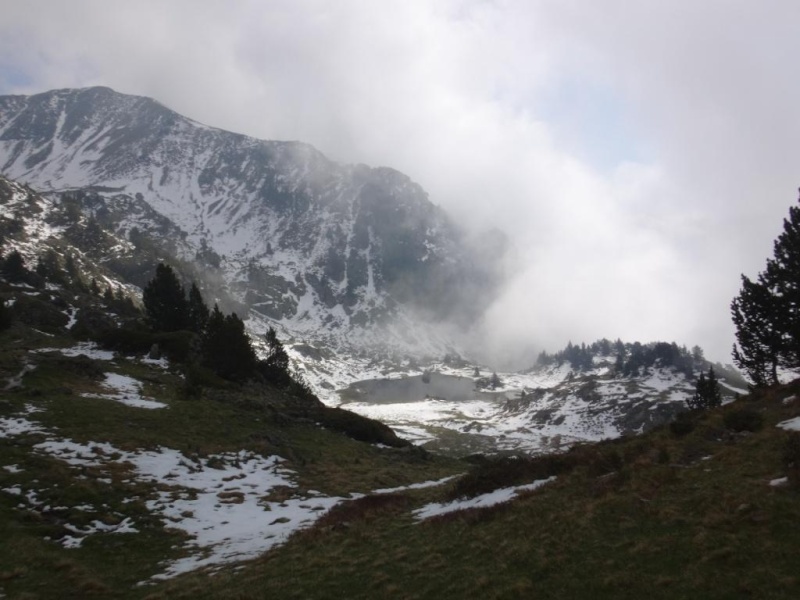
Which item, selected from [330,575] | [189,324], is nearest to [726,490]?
[330,575]

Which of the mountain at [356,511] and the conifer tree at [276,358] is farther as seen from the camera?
the conifer tree at [276,358]

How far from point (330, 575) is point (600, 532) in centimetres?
748

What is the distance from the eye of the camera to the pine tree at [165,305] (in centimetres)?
7781

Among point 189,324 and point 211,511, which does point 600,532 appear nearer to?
point 211,511

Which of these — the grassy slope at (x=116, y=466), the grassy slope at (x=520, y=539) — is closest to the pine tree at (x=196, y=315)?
the grassy slope at (x=116, y=466)

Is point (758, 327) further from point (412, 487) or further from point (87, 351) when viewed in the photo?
point (87, 351)

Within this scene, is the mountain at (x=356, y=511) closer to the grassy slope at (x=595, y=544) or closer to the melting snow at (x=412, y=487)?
the grassy slope at (x=595, y=544)

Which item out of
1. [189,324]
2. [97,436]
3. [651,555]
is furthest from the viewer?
[189,324]

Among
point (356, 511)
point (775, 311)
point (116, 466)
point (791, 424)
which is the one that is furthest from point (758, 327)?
point (116, 466)

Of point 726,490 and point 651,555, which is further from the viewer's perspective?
point 726,490

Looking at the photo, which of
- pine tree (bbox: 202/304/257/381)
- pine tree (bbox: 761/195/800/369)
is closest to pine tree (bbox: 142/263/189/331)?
pine tree (bbox: 202/304/257/381)

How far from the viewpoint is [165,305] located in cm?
7825

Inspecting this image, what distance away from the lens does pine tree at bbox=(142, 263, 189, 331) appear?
3063 inches

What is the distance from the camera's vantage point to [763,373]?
5247 cm
